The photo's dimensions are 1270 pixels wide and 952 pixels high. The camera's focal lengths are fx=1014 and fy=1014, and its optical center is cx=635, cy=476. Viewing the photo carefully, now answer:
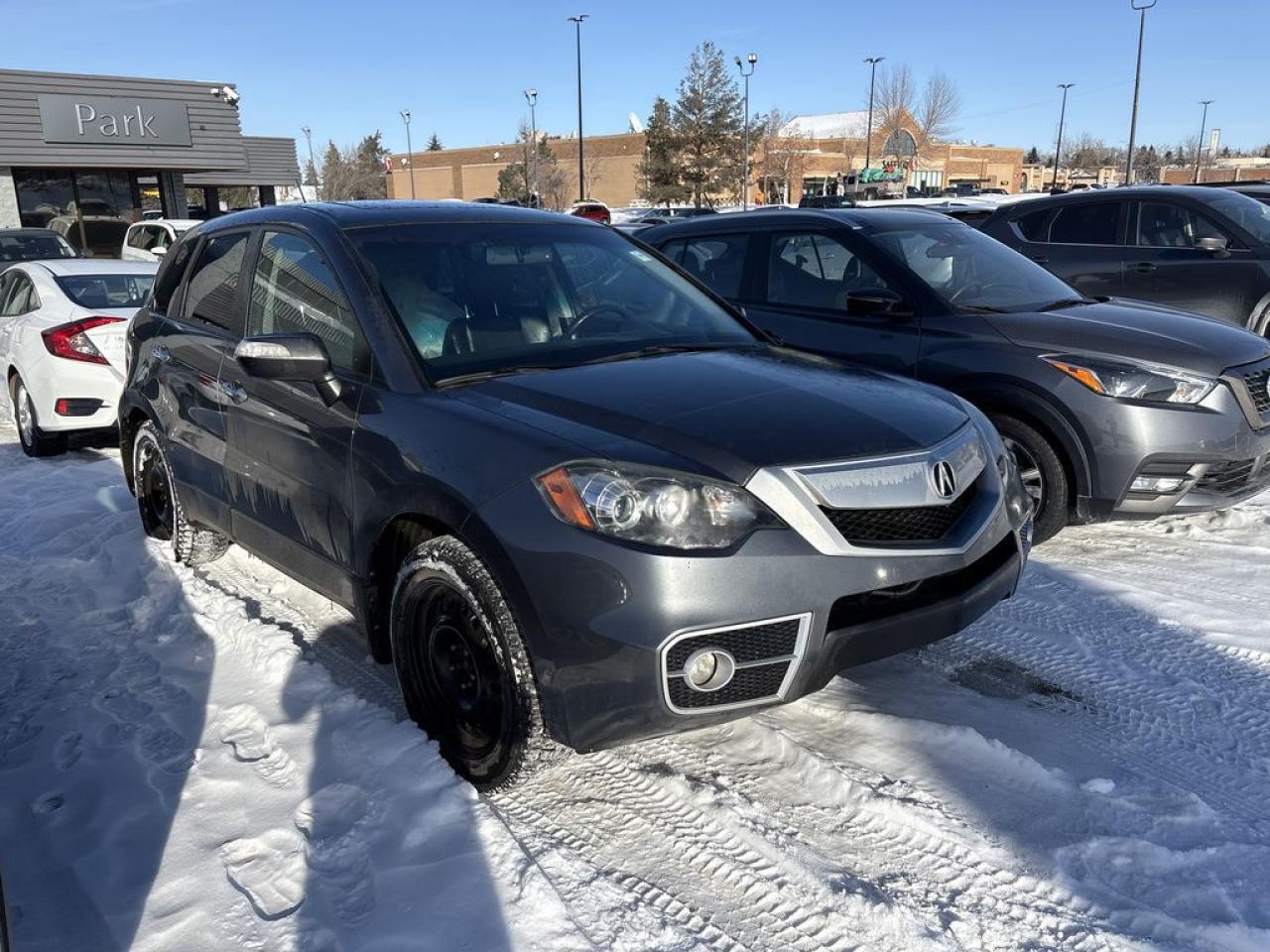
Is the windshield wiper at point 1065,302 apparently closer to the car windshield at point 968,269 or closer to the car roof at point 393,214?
the car windshield at point 968,269

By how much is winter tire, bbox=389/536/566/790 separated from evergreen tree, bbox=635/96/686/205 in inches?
2460

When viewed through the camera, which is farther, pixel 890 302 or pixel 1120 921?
pixel 890 302

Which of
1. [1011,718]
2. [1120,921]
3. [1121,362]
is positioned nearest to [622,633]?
[1120,921]

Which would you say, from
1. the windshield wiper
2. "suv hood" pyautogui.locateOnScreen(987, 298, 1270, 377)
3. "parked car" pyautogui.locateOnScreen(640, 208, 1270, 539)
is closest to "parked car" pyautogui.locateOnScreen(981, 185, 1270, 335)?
"parked car" pyautogui.locateOnScreen(640, 208, 1270, 539)

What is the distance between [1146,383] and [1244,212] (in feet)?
16.3

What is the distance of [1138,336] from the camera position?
491cm

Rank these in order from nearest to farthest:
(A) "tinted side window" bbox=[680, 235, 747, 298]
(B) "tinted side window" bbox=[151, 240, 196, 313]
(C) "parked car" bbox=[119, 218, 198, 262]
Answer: (B) "tinted side window" bbox=[151, 240, 196, 313], (A) "tinted side window" bbox=[680, 235, 747, 298], (C) "parked car" bbox=[119, 218, 198, 262]

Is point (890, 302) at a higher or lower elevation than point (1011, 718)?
higher

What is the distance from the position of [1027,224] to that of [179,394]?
7.51m

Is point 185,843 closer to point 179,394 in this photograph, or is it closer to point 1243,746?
point 179,394

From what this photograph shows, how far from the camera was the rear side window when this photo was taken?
14.3 feet

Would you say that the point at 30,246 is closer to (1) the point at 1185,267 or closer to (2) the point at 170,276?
(2) the point at 170,276

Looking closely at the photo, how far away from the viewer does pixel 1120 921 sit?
7.89ft

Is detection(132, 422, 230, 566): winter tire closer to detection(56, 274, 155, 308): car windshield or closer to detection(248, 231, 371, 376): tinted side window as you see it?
detection(248, 231, 371, 376): tinted side window
